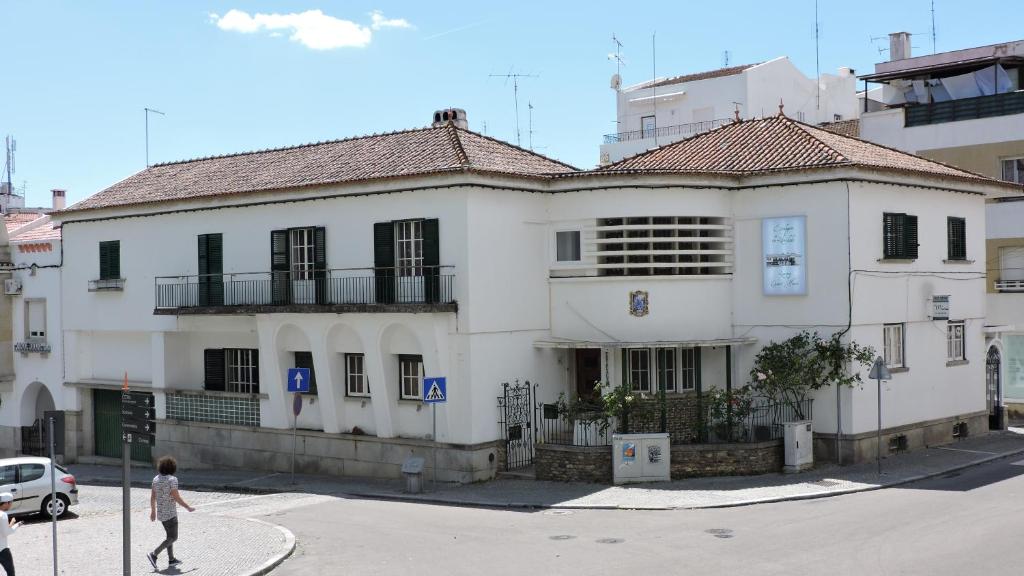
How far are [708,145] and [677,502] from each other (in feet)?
34.8

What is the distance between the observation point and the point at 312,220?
27875 millimetres

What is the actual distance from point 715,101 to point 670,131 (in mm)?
2818

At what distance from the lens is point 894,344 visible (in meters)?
26.6

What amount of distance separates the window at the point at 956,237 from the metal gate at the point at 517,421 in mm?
11493

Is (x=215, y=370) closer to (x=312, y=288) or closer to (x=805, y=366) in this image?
(x=312, y=288)

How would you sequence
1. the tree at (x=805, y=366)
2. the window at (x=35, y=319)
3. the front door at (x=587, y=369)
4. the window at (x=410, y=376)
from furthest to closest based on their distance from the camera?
the window at (x=35, y=319) → the front door at (x=587, y=369) → the window at (x=410, y=376) → the tree at (x=805, y=366)

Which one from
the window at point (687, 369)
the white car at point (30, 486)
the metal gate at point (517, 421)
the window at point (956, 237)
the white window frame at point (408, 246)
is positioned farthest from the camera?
the window at point (956, 237)

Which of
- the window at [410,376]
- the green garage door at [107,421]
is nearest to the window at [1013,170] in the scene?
the window at [410,376]

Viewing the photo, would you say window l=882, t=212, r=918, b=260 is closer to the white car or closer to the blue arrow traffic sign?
the blue arrow traffic sign

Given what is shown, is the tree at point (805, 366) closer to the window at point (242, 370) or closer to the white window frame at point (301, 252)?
the white window frame at point (301, 252)

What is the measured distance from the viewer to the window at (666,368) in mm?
26078

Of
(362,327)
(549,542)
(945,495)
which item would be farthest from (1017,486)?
(362,327)

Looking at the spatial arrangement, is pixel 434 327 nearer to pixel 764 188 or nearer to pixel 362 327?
pixel 362 327

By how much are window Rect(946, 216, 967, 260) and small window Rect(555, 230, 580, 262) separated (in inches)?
386
